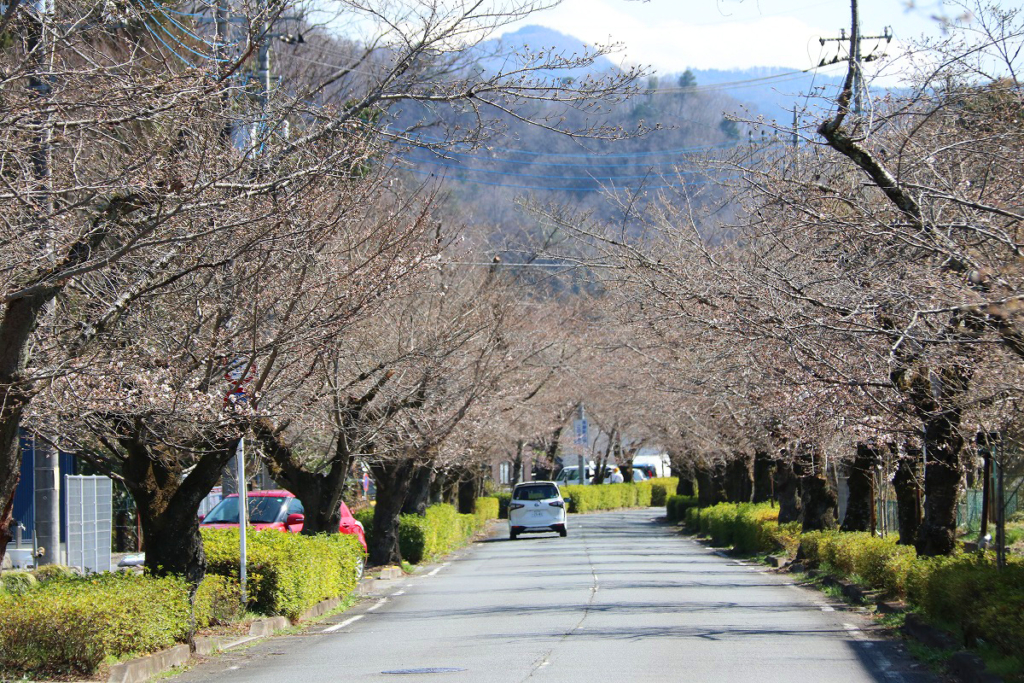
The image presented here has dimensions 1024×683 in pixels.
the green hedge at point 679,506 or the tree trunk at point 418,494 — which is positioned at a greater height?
the tree trunk at point 418,494

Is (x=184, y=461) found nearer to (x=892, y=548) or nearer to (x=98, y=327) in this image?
(x=98, y=327)

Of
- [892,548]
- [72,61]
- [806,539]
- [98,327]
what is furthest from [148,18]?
[806,539]

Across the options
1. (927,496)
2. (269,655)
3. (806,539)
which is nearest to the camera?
(269,655)

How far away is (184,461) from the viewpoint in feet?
44.3

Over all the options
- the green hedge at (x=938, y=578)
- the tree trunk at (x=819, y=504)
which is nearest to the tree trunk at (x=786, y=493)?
the green hedge at (x=938, y=578)

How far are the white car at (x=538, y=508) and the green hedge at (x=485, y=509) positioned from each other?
3.81 m

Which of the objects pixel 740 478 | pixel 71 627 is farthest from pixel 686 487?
pixel 71 627

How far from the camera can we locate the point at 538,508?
34.2 meters

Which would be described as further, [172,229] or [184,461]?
[184,461]

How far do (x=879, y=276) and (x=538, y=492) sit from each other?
82.9 feet

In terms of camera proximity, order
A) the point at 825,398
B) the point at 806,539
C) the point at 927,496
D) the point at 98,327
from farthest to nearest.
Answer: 1. the point at 806,539
2. the point at 927,496
3. the point at 825,398
4. the point at 98,327

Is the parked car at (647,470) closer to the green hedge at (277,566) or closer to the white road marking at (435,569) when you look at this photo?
the white road marking at (435,569)

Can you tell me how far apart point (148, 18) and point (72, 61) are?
0.76m

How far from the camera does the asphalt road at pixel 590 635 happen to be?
372 inches
